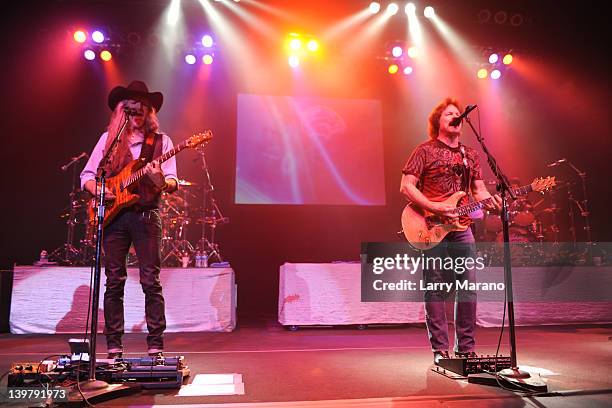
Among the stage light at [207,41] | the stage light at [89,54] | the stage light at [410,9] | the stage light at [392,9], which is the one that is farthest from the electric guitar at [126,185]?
the stage light at [410,9]

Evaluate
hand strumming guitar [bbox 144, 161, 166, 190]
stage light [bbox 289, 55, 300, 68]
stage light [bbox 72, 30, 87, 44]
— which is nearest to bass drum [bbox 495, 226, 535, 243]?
stage light [bbox 289, 55, 300, 68]

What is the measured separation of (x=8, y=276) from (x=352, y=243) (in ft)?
17.9

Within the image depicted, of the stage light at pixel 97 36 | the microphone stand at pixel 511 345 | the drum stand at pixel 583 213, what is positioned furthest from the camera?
the stage light at pixel 97 36

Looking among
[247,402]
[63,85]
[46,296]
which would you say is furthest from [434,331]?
[63,85]

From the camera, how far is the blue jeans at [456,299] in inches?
140

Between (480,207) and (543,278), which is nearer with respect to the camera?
(480,207)

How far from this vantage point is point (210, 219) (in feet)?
26.6

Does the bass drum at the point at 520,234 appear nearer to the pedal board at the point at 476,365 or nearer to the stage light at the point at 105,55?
the pedal board at the point at 476,365

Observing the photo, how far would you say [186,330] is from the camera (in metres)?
5.93

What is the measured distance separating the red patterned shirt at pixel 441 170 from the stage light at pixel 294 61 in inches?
222

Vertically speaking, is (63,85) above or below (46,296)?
above

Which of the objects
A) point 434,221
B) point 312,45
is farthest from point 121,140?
point 312,45

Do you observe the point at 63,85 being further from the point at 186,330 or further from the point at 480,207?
the point at 480,207

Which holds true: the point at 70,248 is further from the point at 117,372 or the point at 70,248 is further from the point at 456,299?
the point at 456,299
